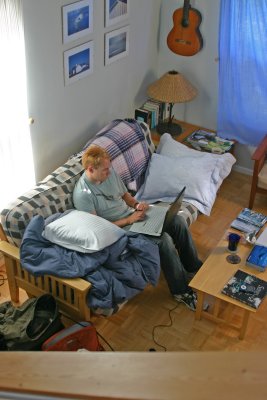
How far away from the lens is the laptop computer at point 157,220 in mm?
3164

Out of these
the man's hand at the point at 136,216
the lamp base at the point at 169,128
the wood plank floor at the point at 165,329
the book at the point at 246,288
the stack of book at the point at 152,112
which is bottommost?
the wood plank floor at the point at 165,329

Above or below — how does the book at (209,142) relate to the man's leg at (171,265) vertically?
above

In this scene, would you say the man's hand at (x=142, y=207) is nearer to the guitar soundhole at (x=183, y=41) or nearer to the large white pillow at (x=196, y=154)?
the large white pillow at (x=196, y=154)

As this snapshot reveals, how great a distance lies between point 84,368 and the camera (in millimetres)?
909

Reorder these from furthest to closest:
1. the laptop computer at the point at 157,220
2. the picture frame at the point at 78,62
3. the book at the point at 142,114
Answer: the book at the point at 142,114, the picture frame at the point at 78,62, the laptop computer at the point at 157,220

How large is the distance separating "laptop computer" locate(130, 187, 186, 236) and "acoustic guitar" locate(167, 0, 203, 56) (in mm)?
1699

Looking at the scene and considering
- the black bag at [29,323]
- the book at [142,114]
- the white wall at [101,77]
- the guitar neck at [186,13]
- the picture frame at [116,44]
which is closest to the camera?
the black bag at [29,323]

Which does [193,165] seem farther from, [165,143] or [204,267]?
[204,267]

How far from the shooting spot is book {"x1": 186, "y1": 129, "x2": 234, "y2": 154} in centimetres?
434

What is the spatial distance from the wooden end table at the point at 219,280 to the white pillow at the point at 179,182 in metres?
0.55

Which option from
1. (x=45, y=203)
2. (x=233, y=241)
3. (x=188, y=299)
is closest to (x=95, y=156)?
(x=45, y=203)

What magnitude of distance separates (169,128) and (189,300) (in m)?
1.86

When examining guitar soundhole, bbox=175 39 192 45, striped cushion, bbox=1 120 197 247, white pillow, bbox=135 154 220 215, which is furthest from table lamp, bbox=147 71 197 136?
striped cushion, bbox=1 120 197 247

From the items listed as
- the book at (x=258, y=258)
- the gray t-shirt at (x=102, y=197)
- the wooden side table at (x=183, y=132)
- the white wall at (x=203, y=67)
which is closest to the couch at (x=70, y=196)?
the gray t-shirt at (x=102, y=197)
